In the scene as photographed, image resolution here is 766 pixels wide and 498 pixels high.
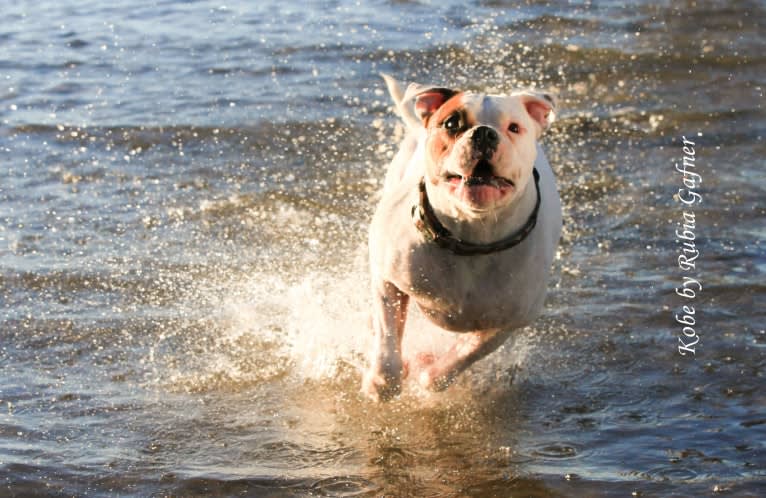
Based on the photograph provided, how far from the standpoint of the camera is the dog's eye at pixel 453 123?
14.3 feet

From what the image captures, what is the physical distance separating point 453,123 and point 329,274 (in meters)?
2.83

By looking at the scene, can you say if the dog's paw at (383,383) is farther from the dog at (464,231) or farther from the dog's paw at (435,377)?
the dog's paw at (435,377)

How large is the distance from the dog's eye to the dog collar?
0.36 metres

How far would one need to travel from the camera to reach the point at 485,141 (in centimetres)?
420

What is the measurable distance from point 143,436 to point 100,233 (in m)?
2.74

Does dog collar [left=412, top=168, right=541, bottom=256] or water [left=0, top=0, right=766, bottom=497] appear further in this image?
water [left=0, top=0, right=766, bottom=497]

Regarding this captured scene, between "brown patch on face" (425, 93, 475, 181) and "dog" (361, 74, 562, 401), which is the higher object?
"brown patch on face" (425, 93, 475, 181)

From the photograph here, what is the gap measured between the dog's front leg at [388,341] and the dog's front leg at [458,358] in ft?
0.73

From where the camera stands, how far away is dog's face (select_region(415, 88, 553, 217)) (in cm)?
421

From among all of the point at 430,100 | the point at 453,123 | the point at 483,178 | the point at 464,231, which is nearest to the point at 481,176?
the point at 483,178

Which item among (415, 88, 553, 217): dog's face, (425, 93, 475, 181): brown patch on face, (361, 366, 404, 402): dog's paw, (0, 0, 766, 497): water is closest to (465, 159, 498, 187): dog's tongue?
(415, 88, 553, 217): dog's face

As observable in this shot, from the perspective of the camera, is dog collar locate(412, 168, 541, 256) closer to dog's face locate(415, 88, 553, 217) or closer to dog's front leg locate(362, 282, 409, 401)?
dog's face locate(415, 88, 553, 217)

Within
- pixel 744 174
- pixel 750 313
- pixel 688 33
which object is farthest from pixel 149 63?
pixel 750 313

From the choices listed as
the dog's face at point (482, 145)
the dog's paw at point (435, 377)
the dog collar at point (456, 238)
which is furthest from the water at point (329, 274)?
the dog's face at point (482, 145)
